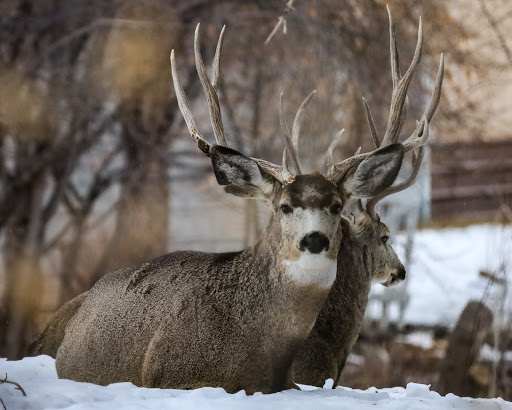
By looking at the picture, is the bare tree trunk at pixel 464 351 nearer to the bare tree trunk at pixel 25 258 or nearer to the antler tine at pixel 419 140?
the antler tine at pixel 419 140

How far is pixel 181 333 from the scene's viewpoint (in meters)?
4.64

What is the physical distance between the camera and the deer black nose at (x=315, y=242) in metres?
4.39

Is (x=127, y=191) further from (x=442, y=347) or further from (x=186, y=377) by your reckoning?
(x=186, y=377)

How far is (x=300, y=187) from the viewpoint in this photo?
15.2ft

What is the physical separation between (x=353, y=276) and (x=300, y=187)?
159 cm

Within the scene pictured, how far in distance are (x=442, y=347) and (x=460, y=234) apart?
397 centimetres

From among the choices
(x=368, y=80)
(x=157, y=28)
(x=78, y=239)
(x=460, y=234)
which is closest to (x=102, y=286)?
(x=368, y=80)

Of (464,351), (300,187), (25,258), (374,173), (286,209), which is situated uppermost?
(374,173)

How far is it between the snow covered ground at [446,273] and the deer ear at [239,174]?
24.4 ft

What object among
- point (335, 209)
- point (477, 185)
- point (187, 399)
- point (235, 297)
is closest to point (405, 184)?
point (335, 209)

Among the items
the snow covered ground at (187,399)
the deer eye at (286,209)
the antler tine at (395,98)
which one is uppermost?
the antler tine at (395,98)

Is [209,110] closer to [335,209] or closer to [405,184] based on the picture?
[335,209]

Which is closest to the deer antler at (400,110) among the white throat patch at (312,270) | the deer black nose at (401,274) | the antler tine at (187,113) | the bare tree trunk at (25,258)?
the white throat patch at (312,270)

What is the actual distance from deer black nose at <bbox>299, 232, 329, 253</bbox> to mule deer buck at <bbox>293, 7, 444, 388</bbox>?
3.44ft
